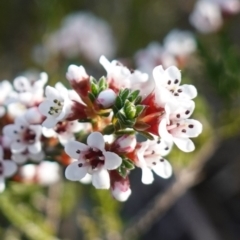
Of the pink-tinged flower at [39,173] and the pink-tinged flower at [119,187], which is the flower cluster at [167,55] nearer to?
the pink-tinged flower at [39,173]

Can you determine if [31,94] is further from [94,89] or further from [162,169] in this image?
[162,169]

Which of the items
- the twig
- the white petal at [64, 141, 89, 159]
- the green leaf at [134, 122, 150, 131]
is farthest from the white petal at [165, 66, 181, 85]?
the twig

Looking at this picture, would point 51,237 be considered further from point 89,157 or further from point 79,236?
point 79,236

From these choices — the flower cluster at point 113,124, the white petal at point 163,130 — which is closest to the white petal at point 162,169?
the flower cluster at point 113,124

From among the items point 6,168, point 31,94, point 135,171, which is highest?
point 135,171

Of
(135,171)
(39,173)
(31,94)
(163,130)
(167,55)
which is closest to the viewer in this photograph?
(163,130)

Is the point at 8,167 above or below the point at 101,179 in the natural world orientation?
above

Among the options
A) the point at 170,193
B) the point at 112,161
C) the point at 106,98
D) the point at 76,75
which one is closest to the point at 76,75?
the point at 76,75
